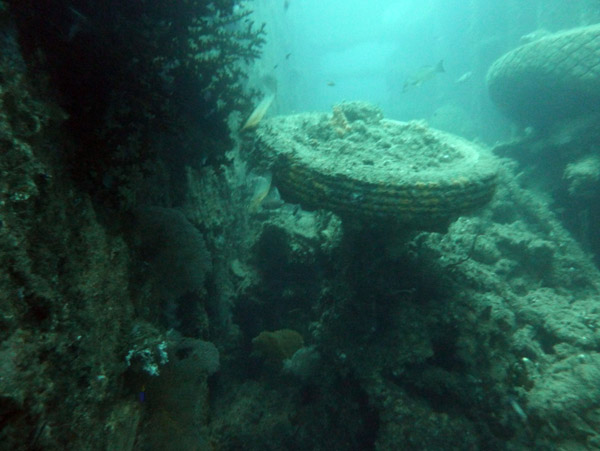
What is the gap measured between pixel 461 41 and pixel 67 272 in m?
31.2

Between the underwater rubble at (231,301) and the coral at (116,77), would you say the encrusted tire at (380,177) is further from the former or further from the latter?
the coral at (116,77)

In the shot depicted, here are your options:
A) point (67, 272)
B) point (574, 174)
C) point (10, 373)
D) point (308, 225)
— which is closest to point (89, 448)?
point (10, 373)

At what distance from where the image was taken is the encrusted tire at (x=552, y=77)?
7.92 m

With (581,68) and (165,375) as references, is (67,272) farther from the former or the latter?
(581,68)

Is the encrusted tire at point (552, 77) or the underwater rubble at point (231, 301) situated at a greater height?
the encrusted tire at point (552, 77)

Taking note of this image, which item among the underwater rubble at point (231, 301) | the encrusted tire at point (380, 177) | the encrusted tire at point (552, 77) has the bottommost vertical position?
the underwater rubble at point (231, 301)

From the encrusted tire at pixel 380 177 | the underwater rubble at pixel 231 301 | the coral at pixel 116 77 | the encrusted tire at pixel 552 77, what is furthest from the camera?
the encrusted tire at pixel 552 77

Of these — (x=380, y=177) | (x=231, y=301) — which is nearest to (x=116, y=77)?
(x=380, y=177)

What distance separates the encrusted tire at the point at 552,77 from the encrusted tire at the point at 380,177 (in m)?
5.84

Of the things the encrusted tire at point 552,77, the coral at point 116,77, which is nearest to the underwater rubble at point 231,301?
the coral at point 116,77

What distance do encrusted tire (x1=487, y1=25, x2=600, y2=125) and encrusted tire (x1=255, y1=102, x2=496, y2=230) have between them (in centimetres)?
584

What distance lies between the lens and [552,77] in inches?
339

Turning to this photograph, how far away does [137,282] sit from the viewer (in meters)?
2.85

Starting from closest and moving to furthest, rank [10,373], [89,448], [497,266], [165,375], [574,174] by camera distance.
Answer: [10,373], [89,448], [165,375], [497,266], [574,174]
